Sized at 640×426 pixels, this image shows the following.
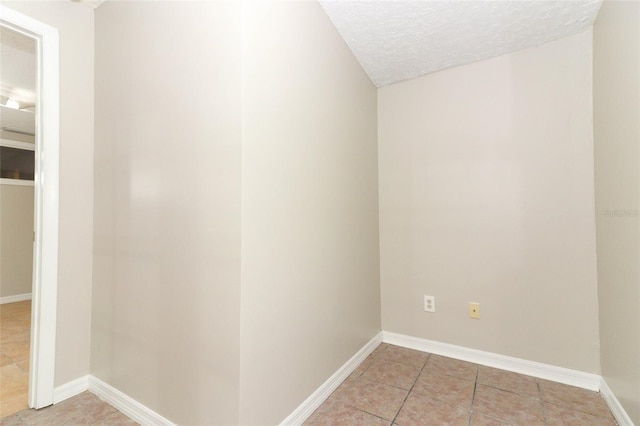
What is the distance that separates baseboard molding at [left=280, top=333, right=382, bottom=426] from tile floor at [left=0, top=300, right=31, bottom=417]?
4.98 ft

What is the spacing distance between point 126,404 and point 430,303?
2117 millimetres

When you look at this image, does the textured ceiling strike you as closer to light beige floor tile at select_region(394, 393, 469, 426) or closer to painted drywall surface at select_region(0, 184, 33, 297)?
light beige floor tile at select_region(394, 393, 469, 426)

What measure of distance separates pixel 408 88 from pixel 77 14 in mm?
2382

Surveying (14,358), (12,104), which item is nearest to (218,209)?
(14,358)

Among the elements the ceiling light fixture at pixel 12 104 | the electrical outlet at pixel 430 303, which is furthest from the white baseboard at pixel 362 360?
the ceiling light fixture at pixel 12 104

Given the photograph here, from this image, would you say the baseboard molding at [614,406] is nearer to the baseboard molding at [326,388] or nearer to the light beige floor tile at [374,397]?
the light beige floor tile at [374,397]

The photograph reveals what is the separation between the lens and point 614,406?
153 centimetres

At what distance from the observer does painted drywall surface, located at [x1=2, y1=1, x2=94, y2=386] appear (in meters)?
1.66

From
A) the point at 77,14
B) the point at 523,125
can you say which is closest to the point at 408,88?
the point at 523,125

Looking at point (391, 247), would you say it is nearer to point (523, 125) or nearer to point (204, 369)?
point (523, 125)

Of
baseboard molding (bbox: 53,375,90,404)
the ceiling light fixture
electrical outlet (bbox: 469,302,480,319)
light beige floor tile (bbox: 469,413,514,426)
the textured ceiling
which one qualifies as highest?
the ceiling light fixture

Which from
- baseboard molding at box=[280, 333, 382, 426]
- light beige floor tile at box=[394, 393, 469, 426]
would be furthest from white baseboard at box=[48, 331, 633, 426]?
light beige floor tile at box=[394, 393, 469, 426]

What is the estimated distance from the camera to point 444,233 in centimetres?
229

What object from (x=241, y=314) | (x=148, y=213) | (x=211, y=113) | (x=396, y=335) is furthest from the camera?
(x=396, y=335)
